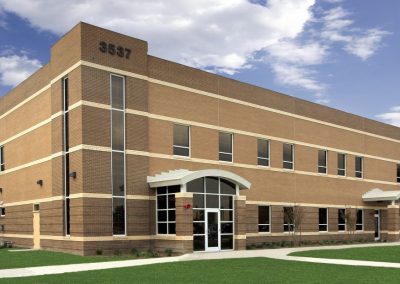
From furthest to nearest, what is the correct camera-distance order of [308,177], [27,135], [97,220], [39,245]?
[308,177]
[27,135]
[39,245]
[97,220]

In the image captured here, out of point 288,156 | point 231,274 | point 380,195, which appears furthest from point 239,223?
point 380,195

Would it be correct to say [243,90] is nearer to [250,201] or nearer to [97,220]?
[250,201]

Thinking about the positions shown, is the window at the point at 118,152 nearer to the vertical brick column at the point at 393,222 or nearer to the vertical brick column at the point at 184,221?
the vertical brick column at the point at 184,221

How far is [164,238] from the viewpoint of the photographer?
24484 millimetres

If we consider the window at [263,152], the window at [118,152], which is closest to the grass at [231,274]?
the window at [118,152]

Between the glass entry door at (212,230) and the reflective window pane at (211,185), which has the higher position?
the reflective window pane at (211,185)

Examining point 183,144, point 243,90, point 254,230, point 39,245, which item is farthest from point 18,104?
point 254,230

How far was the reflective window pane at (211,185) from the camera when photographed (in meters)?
25.5

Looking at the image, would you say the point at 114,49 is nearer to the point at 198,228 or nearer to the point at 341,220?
the point at 198,228

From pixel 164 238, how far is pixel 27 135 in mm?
11877

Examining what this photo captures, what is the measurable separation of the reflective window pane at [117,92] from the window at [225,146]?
7.47 m

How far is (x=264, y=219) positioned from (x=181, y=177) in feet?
34.3

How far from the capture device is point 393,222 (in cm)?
3997

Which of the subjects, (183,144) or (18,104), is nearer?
(183,144)
